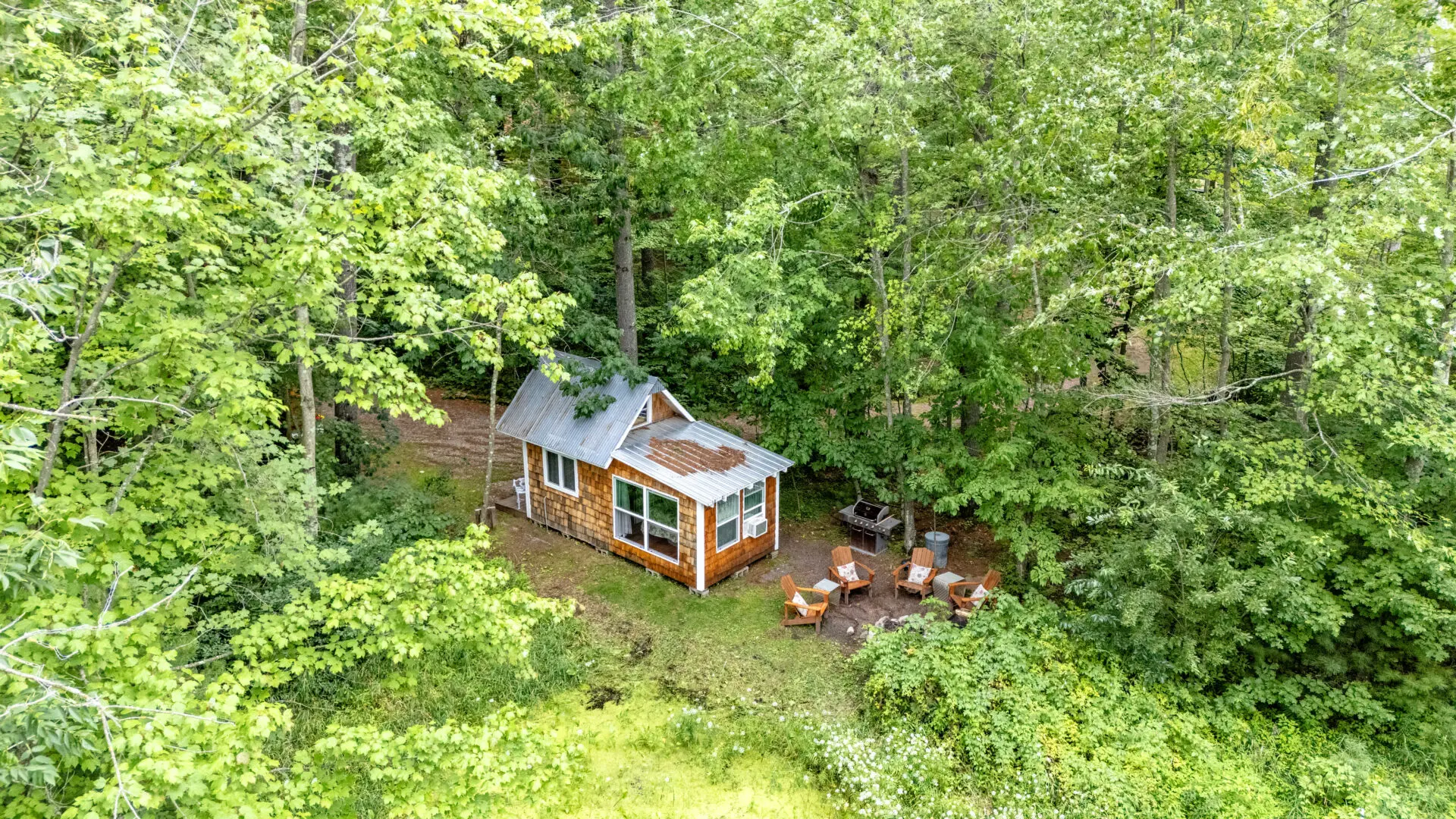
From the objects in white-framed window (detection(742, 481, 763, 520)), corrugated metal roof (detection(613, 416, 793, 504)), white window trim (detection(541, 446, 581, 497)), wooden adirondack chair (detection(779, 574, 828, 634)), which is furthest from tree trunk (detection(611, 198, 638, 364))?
wooden adirondack chair (detection(779, 574, 828, 634))

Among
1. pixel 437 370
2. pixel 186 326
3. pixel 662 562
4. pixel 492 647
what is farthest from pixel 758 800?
pixel 437 370

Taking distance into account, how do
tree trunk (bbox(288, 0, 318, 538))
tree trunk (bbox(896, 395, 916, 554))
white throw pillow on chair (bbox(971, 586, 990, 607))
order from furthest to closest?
1. tree trunk (bbox(896, 395, 916, 554))
2. white throw pillow on chair (bbox(971, 586, 990, 607))
3. tree trunk (bbox(288, 0, 318, 538))

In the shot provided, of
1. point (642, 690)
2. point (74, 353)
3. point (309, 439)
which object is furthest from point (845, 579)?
point (74, 353)

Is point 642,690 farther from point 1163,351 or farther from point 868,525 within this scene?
point 1163,351

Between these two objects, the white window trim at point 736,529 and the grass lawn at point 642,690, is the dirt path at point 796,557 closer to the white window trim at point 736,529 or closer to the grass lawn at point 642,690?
the grass lawn at point 642,690

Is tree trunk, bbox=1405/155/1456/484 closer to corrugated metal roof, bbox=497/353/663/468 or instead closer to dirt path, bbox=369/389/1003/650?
dirt path, bbox=369/389/1003/650

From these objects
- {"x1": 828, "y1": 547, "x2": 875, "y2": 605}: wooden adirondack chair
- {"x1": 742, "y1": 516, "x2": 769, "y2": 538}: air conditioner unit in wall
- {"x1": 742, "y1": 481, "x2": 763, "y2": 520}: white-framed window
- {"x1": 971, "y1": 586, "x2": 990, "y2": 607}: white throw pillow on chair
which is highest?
{"x1": 742, "y1": 481, "x2": 763, "y2": 520}: white-framed window
